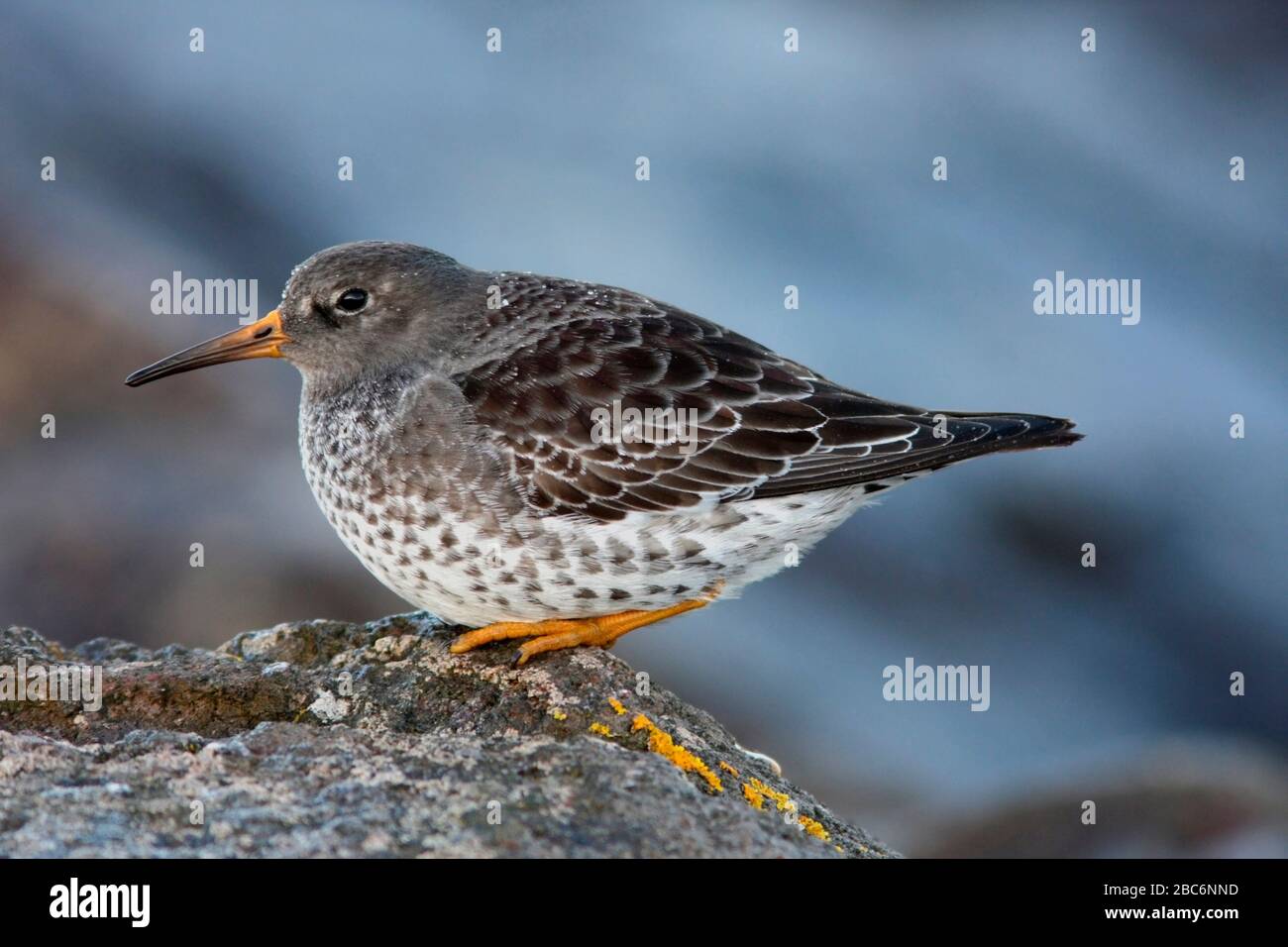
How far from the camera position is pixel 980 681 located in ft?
40.9

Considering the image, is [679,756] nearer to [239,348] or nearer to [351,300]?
[351,300]

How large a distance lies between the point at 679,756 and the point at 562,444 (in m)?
1.71

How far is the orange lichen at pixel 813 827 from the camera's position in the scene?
563 centimetres

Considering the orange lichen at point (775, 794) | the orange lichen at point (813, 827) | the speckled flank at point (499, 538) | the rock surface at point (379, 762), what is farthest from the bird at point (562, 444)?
the orange lichen at point (813, 827)

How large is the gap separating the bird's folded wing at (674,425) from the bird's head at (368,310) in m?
0.49

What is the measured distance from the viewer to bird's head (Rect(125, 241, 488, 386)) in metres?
7.22

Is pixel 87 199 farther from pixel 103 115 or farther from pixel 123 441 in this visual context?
pixel 123 441

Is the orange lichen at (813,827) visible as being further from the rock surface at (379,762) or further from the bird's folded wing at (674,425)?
the bird's folded wing at (674,425)

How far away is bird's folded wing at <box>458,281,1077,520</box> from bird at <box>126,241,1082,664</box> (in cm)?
1

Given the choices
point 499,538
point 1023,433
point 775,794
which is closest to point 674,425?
point 499,538

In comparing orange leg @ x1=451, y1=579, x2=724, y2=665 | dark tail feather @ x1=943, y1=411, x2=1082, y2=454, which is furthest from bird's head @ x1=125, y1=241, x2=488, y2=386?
dark tail feather @ x1=943, y1=411, x2=1082, y2=454

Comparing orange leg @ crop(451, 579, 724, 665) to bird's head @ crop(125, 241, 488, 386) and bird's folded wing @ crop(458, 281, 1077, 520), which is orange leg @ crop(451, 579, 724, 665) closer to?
bird's folded wing @ crop(458, 281, 1077, 520)

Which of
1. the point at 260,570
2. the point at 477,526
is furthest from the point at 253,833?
the point at 260,570

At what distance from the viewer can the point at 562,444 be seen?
6.60 metres
